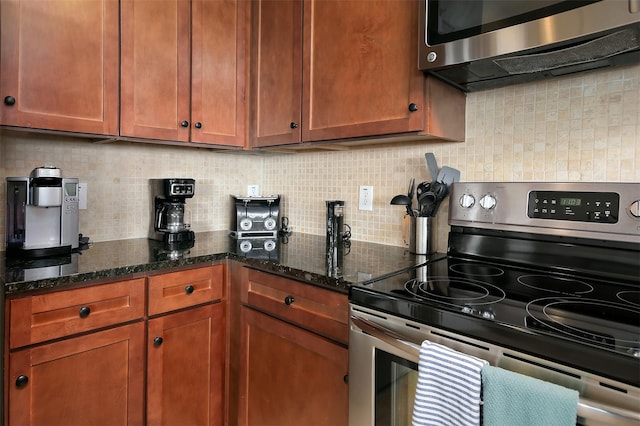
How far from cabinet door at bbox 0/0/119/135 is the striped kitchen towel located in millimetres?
1457

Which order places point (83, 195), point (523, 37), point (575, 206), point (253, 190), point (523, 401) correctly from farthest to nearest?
point (253, 190), point (83, 195), point (575, 206), point (523, 37), point (523, 401)

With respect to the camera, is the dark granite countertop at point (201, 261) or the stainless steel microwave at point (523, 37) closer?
the stainless steel microwave at point (523, 37)

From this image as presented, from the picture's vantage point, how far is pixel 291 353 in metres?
1.45

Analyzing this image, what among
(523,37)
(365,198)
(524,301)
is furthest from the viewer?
(365,198)

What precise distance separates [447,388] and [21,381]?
3.96 ft

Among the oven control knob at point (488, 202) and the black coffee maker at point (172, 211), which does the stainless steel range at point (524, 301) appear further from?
the black coffee maker at point (172, 211)

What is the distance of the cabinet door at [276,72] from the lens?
1.81m

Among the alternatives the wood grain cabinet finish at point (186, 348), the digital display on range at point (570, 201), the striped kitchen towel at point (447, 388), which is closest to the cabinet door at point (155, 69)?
the wood grain cabinet finish at point (186, 348)

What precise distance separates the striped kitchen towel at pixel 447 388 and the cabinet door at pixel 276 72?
1.19m

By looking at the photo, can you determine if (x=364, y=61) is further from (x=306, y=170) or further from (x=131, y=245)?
(x=131, y=245)

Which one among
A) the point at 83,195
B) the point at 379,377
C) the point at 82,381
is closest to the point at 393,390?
the point at 379,377

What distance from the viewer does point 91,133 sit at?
5.14 feet

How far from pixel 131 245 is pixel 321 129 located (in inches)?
39.1

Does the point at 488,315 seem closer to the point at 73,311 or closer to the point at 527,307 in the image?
the point at 527,307
